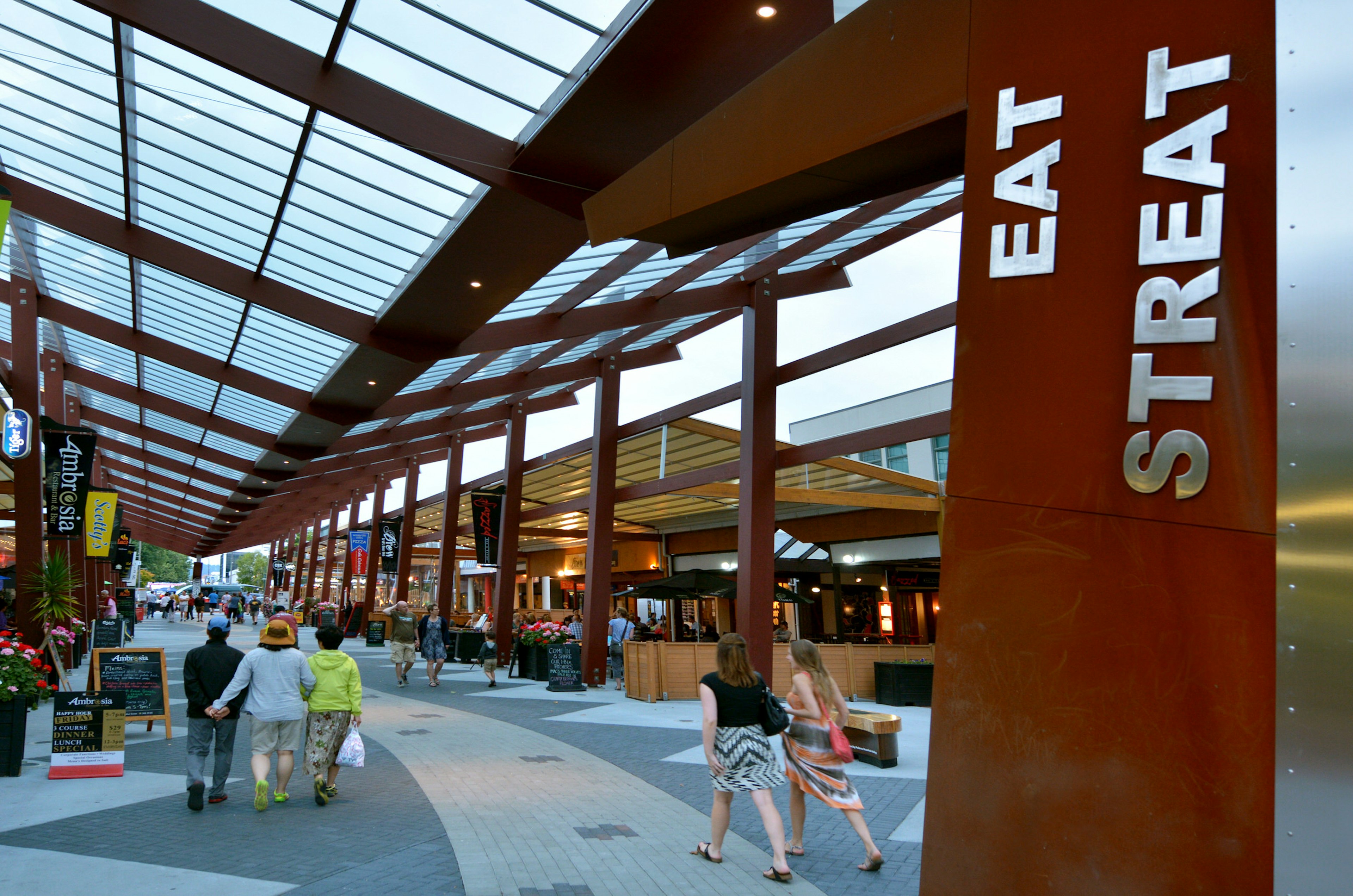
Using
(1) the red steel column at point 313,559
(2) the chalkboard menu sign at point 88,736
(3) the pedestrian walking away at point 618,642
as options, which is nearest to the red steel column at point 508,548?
(3) the pedestrian walking away at point 618,642

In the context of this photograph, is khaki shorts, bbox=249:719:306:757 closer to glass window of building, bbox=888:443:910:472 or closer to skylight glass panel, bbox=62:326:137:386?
skylight glass panel, bbox=62:326:137:386

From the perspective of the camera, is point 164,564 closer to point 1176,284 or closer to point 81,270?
point 81,270

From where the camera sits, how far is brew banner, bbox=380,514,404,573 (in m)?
31.4

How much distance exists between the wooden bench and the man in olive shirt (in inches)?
415

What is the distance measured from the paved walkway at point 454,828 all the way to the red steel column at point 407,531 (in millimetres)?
20885

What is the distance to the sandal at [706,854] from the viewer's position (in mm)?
5672

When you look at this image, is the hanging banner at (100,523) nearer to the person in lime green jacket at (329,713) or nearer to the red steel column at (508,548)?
the red steel column at (508,548)

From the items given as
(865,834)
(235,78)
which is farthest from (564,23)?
(865,834)

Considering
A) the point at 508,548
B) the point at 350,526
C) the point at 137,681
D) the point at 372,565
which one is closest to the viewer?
the point at 137,681

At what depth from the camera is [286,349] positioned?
56.1ft

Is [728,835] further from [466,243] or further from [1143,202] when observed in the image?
[466,243]

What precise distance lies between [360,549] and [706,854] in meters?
32.7

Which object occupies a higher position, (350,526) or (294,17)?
(294,17)

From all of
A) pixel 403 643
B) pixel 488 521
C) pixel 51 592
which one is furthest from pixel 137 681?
pixel 488 521
